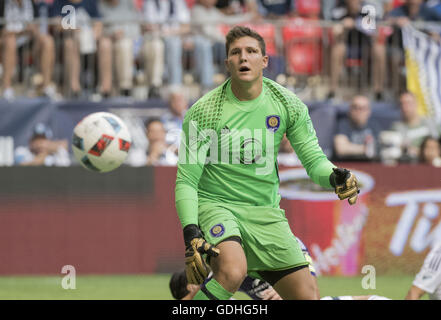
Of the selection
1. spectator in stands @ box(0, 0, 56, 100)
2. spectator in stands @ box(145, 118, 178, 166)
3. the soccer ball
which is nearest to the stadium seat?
spectator in stands @ box(145, 118, 178, 166)

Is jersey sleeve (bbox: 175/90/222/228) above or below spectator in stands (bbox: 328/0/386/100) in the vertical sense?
below

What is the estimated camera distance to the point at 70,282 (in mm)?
11617

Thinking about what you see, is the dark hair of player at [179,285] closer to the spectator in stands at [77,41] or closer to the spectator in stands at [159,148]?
the spectator in stands at [159,148]

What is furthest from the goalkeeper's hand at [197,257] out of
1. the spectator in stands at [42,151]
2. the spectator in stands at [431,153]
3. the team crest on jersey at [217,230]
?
the spectator in stands at [431,153]

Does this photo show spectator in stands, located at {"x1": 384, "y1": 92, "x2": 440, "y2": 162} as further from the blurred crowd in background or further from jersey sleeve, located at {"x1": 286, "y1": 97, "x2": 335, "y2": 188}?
jersey sleeve, located at {"x1": 286, "y1": 97, "x2": 335, "y2": 188}

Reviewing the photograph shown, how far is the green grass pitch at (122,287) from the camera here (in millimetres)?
10234

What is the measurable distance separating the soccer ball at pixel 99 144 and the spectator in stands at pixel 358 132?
503 cm

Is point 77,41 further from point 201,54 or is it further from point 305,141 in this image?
point 305,141

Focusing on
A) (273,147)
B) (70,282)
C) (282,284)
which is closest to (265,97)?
(273,147)

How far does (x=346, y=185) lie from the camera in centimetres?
618

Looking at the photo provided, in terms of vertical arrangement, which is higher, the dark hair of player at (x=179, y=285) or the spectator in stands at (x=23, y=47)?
the spectator in stands at (x=23, y=47)

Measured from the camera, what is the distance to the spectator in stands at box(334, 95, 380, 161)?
42.7ft

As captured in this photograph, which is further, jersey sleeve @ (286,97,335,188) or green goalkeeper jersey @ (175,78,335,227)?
jersey sleeve @ (286,97,335,188)

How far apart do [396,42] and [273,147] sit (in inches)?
316
